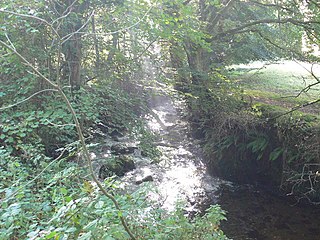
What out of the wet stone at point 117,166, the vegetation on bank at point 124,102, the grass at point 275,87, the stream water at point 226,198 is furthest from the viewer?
the grass at point 275,87

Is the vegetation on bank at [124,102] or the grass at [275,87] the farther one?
the grass at [275,87]

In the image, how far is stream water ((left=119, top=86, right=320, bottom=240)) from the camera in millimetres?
5965

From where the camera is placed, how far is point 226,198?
24.1 ft

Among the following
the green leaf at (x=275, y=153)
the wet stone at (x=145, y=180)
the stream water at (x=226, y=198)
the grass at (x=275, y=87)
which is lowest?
the stream water at (x=226, y=198)

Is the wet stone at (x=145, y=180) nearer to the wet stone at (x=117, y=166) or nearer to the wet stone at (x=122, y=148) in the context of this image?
the wet stone at (x=117, y=166)

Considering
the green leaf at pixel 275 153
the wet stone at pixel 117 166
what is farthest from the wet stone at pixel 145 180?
the green leaf at pixel 275 153

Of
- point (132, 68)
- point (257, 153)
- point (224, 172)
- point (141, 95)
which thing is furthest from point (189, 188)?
point (132, 68)

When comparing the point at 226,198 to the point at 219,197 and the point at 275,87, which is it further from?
the point at 275,87

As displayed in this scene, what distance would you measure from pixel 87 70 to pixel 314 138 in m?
5.34

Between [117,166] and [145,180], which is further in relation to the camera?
[117,166]

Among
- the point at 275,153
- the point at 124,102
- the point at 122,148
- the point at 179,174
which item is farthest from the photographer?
the point at 122,148

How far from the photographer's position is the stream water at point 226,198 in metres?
5.96

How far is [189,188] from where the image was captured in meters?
7.77

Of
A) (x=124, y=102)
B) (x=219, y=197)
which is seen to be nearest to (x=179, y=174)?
(x=219, y=197)
